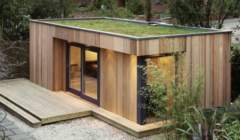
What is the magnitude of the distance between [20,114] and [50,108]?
74cm

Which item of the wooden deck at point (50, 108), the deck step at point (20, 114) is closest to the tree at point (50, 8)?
the wooden deck at point (50, 108)

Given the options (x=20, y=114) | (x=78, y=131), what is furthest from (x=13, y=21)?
(x=78, y=131)

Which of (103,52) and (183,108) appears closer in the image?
(183,108)

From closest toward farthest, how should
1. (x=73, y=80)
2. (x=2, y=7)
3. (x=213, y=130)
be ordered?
(x=213, y=130) → (x=73, y=80) → (x=2, y=7)

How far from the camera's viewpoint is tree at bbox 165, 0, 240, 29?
11.7 metres

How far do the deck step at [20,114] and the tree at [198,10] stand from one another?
494 centimetres

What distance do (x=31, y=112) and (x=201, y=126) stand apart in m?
4.42

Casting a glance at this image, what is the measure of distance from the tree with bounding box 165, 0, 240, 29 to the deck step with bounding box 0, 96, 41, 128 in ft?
16.2

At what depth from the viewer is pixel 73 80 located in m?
11.6

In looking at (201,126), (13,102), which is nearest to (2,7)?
(13,102)

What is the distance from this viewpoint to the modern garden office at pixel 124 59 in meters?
8.74

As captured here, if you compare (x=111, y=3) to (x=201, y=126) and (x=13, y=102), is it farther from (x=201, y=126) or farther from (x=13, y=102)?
(x=201, y=126)

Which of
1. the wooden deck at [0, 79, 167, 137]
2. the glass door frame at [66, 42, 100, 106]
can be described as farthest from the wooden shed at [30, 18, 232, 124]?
the wooden deck at [0, 79, 167, 137]

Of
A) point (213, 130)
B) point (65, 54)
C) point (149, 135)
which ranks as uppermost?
point (65, 54)
